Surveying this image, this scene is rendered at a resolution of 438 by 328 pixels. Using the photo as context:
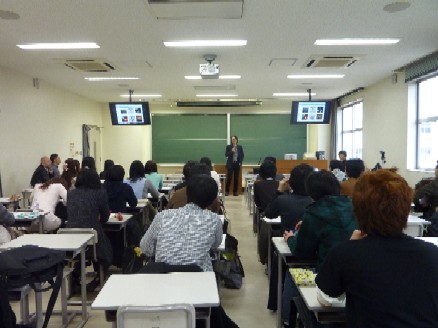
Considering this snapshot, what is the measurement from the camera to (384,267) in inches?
58.0

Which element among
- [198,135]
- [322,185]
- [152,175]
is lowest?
[152,175]

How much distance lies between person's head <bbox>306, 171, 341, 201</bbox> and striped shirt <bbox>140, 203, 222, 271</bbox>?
65 cm

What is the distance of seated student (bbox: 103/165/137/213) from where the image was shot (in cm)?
474

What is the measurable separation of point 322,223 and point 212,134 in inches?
443

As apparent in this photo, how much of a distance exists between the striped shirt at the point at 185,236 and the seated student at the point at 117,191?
7.58 ft

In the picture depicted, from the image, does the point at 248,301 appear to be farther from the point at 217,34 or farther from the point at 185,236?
the point at 217,34

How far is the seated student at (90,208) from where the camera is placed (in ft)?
12.6

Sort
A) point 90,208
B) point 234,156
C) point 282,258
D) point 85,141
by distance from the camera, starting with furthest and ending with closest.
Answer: point 85,141 → point 234,156 → point 90,208 → point 282,258

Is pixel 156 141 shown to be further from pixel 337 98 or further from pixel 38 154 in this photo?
pixel 337 98

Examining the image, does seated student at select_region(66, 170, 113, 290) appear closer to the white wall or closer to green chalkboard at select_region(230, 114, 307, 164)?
the white wall

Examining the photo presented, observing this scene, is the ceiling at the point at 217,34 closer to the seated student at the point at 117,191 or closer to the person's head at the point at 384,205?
the seated student at the point at 117,191

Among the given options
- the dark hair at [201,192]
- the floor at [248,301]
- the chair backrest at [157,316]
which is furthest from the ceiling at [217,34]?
the chair backrest at [157,316]

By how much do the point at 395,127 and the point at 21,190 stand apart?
7713 millimetres

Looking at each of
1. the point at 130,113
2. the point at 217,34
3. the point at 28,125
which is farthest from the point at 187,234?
the point at 130,113
